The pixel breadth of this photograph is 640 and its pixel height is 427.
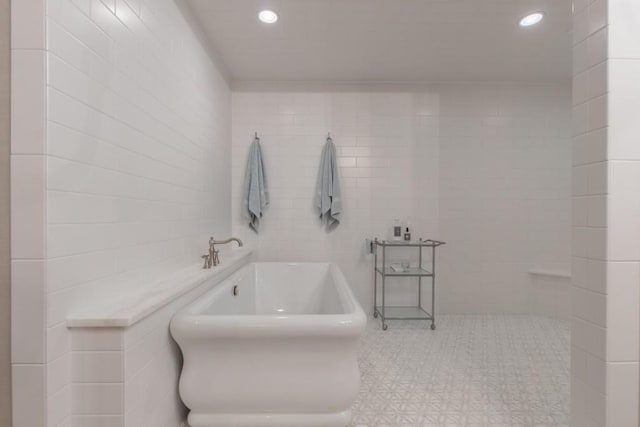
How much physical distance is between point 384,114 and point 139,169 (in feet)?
7.46

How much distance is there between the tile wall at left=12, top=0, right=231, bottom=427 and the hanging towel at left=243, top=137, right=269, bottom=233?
1089 mm

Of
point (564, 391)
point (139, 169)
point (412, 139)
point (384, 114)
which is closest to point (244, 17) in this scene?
point (139, 169)

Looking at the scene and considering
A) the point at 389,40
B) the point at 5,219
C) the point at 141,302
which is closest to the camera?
the point at 5,219

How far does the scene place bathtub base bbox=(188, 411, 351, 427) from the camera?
127cm

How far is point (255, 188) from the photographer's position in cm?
286

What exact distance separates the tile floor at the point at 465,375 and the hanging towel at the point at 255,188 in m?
1.44

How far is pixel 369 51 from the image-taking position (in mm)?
2428

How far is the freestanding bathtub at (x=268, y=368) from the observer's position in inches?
47.9

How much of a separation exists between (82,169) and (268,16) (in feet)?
5.20

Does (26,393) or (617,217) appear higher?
(617,217)

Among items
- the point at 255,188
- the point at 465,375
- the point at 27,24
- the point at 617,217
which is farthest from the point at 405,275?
the point at 27,24

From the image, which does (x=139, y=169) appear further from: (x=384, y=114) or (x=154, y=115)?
(x=384, y=114)

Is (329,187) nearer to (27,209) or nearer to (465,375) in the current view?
(465,375)

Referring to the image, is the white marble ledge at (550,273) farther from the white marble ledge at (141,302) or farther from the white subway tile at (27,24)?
the white subway tile at (27,24)
